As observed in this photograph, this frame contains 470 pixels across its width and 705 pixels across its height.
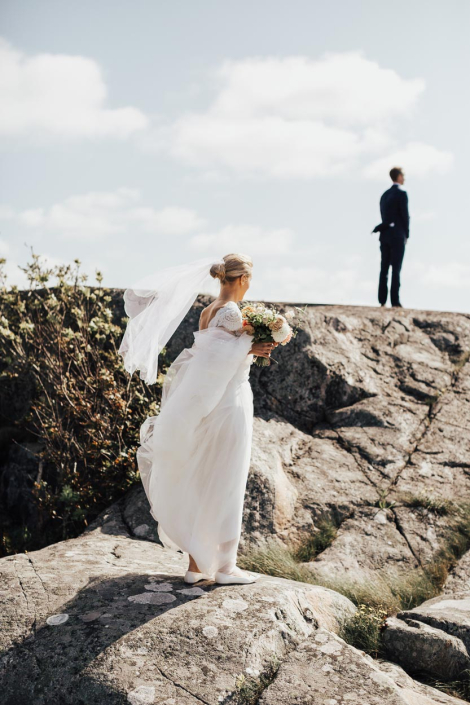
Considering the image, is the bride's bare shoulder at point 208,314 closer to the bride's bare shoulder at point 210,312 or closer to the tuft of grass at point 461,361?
the bride's bare shoulder at point 210,312

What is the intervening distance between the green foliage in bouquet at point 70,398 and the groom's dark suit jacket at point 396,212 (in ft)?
16.5

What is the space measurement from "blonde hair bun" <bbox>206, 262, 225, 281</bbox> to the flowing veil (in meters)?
0.20

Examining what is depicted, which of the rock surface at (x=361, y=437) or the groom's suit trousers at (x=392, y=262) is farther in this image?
the groom's suit trousers at (x=392, y=262)

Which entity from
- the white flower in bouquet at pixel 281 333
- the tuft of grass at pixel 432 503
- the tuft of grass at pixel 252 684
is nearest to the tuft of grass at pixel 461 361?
the tuft of grass at pixel 432 503

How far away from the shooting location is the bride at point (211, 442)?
5078mm

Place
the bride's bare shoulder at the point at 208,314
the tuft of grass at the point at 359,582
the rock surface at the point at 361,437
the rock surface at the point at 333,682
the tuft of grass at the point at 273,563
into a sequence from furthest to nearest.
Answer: the rock surface at the point at 361,437 < the tuft of grass at the point at 273,563 < the tuft of grass at the point at 359,582 < the bride's bare shoulder at the point at 208,314 < the rock surface at the point at 333,682

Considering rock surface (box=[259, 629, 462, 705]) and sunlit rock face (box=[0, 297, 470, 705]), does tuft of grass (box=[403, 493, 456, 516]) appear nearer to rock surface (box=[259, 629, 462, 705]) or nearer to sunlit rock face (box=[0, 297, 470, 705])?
sunlit rock face (box=[0, 297, 470, 705])

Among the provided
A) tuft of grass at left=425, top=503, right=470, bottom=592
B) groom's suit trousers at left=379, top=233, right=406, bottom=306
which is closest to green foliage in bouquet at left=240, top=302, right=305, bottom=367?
tuft of grass at left=425, top=503, right=470, bottom=592

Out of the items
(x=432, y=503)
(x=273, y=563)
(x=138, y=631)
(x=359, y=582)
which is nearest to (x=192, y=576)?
(x=138, y=631)

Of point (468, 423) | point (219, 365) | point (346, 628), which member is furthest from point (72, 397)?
point (468, 423)

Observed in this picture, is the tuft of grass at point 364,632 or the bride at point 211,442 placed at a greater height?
the bride at point 211,442

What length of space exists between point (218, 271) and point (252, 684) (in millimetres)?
2978

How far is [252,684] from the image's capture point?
404 cm

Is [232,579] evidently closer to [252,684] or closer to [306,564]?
[252,684]
